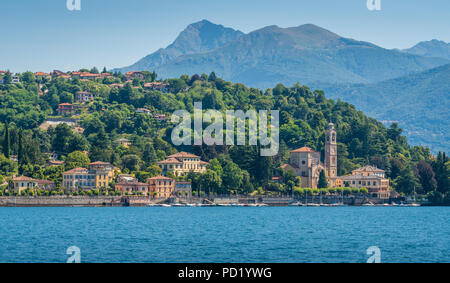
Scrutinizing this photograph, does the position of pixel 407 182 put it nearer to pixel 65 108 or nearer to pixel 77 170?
pixel 77 170

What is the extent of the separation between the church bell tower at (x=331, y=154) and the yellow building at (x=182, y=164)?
19347 millimetres

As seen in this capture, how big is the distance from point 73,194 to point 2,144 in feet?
55.3

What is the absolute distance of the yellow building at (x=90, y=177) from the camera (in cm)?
10588

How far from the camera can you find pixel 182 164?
387ft

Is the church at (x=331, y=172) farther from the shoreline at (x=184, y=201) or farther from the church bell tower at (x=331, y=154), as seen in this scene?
the shoreline at (x=184, y=201)

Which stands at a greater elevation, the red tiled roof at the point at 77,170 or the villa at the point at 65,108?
the villa at the point at 65,108

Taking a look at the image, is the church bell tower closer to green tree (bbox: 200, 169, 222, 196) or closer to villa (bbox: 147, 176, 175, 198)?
green tree (bbox: 200, 169, 222, 196)

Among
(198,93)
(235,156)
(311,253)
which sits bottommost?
(311,253)

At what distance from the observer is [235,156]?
119 m

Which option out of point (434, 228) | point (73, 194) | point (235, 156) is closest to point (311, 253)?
point (434, 228)

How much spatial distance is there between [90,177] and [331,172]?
38032 millimetres

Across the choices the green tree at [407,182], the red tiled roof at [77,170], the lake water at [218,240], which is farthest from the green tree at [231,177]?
the lake water at [218,240]
